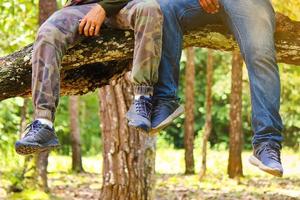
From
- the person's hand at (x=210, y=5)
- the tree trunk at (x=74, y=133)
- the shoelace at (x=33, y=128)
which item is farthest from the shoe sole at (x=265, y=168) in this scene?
the tree trunk at (x=74, y=133)

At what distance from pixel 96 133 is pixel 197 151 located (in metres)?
6.00

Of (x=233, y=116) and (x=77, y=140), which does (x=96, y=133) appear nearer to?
(x=77, y=140)

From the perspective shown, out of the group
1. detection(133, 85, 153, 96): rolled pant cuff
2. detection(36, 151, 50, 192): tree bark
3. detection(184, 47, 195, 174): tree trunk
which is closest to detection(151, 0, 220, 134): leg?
detection(133, 85, 153, 96): rolled pant cuff

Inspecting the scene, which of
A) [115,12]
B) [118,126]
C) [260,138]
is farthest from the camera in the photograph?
[118,126]

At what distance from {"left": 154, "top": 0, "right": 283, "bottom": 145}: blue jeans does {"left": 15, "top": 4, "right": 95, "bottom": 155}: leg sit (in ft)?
2.29

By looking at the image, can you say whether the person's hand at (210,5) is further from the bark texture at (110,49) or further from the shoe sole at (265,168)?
the shoe sole at (265,168)

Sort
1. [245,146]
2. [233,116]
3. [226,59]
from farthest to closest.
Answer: [245,146] → [226,59] → [233,116]

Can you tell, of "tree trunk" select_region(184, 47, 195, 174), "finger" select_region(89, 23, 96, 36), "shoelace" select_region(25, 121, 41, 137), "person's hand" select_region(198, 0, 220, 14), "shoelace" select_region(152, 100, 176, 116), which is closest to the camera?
"shoelace" select_region(25, 121, 41, 137)

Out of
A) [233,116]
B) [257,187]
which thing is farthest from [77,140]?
[257,187]

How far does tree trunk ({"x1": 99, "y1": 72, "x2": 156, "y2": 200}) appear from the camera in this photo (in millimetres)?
7242

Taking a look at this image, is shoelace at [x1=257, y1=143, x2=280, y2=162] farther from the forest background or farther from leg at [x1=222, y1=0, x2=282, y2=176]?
the forest background

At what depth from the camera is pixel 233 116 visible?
53.1 feet

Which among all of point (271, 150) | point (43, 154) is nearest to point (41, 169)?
point (43, 154)

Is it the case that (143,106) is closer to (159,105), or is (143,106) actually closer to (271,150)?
(159,105)
